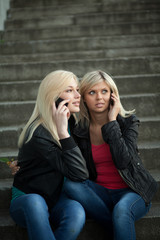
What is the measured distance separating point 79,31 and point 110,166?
109 inches

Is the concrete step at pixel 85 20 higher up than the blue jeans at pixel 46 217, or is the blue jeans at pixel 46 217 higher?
the concrete step at pixel 85 20

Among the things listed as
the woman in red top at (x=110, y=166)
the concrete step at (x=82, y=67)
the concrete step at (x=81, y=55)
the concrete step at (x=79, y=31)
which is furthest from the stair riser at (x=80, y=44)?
the woman in red top at (x=110, y=166)

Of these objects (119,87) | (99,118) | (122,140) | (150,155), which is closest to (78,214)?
(122,140)

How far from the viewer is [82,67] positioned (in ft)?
10.2

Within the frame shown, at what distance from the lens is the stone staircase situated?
2.20 meters

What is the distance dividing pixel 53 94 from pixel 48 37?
98.1 inches

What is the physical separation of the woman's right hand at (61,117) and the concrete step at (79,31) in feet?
8.29

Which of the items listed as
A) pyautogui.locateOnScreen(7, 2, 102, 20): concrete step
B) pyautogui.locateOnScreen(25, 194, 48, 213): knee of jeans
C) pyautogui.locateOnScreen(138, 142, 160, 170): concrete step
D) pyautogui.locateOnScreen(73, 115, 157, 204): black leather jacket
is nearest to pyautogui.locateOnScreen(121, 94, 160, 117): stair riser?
pyautogui.locateOnScreen(138, 142, 160, 170): concrete step

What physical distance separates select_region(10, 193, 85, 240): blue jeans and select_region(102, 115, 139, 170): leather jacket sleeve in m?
0.41

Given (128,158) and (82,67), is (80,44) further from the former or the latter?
(128,158)

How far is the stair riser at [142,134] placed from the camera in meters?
2.37

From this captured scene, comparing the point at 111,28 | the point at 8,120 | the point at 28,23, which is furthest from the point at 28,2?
the point at 8,120

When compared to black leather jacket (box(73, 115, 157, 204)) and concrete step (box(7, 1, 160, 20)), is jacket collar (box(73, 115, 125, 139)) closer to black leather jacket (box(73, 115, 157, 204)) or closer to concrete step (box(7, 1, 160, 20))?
black leather jacket (box(73, 115, 157, 204))

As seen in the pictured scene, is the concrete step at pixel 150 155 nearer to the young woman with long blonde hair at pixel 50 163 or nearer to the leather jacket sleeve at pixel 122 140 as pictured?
the leather jacket sleeve at pixel 122 140
